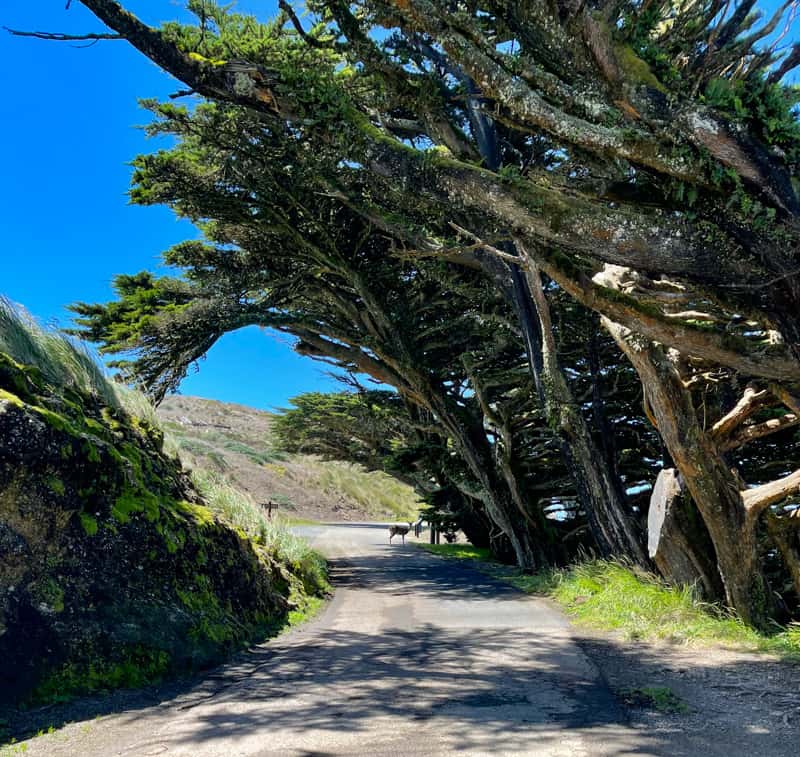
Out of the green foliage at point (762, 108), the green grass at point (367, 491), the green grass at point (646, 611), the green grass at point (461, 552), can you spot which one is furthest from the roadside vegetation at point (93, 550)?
the green grass at point (367, 491)

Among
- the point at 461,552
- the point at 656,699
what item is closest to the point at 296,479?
the point at 461,552

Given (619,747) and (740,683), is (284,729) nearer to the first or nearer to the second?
(619,747)

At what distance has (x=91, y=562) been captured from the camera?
4473 millimetres

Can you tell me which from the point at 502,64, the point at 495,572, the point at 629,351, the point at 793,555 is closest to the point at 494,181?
the point at 502,64

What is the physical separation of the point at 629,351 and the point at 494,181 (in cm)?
339

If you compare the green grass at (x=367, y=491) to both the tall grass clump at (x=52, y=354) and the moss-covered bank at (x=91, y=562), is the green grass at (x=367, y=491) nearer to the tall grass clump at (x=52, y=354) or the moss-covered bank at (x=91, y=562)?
the tall grass clump at (x=52, y=354)

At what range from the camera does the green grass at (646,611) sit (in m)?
6.00

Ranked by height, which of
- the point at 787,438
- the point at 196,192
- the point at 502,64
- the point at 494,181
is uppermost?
the point at 196,192

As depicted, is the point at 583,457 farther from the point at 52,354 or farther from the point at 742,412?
the point at 52,354

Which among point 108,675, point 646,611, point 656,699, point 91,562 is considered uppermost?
point 91,562

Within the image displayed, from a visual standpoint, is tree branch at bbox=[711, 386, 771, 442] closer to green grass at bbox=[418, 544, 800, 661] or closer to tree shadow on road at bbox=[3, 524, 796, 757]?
green grass at bbox=[418, 544, 800, 661]

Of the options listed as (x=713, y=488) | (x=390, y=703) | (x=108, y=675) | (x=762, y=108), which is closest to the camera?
(x=390, y=703)

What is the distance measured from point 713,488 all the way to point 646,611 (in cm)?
160

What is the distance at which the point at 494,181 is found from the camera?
477cm
